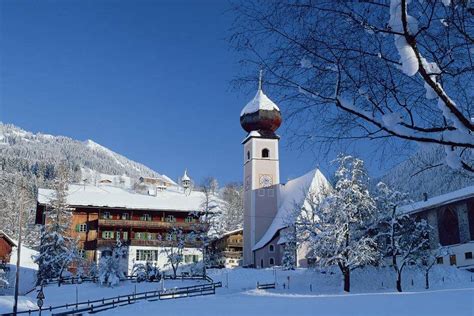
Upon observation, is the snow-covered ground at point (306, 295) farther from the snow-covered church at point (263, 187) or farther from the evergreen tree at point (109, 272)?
the snow-covered church at point (263, 187)

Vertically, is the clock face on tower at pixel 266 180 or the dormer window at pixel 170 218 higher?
the clock face on tower at pixel 266 180

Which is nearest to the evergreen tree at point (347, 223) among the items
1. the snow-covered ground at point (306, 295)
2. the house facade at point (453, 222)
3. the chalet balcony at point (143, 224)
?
the snow-covered ground at point (306, 295)

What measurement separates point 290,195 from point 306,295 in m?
28.6

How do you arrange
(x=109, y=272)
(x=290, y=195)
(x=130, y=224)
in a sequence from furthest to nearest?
(x=290, y=195) < (x=130, y=224) < (x=109, y=272)

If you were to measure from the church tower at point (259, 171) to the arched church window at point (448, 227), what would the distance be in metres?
20.3

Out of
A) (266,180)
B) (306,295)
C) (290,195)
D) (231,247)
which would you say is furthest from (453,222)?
(231,247)

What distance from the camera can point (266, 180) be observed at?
62.7 metres

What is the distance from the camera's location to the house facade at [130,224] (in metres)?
57.3

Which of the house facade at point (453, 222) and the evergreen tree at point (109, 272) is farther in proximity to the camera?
the evergreen tree at point (109, 272)

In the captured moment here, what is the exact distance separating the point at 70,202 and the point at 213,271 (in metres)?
19.5

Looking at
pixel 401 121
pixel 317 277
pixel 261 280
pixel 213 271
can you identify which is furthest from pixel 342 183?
pixel 401 121

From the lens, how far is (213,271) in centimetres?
5062

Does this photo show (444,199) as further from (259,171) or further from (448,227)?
(259,171)

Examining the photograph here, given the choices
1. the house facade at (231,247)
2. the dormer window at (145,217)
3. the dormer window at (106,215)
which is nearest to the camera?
the dormer window at (106,215)
